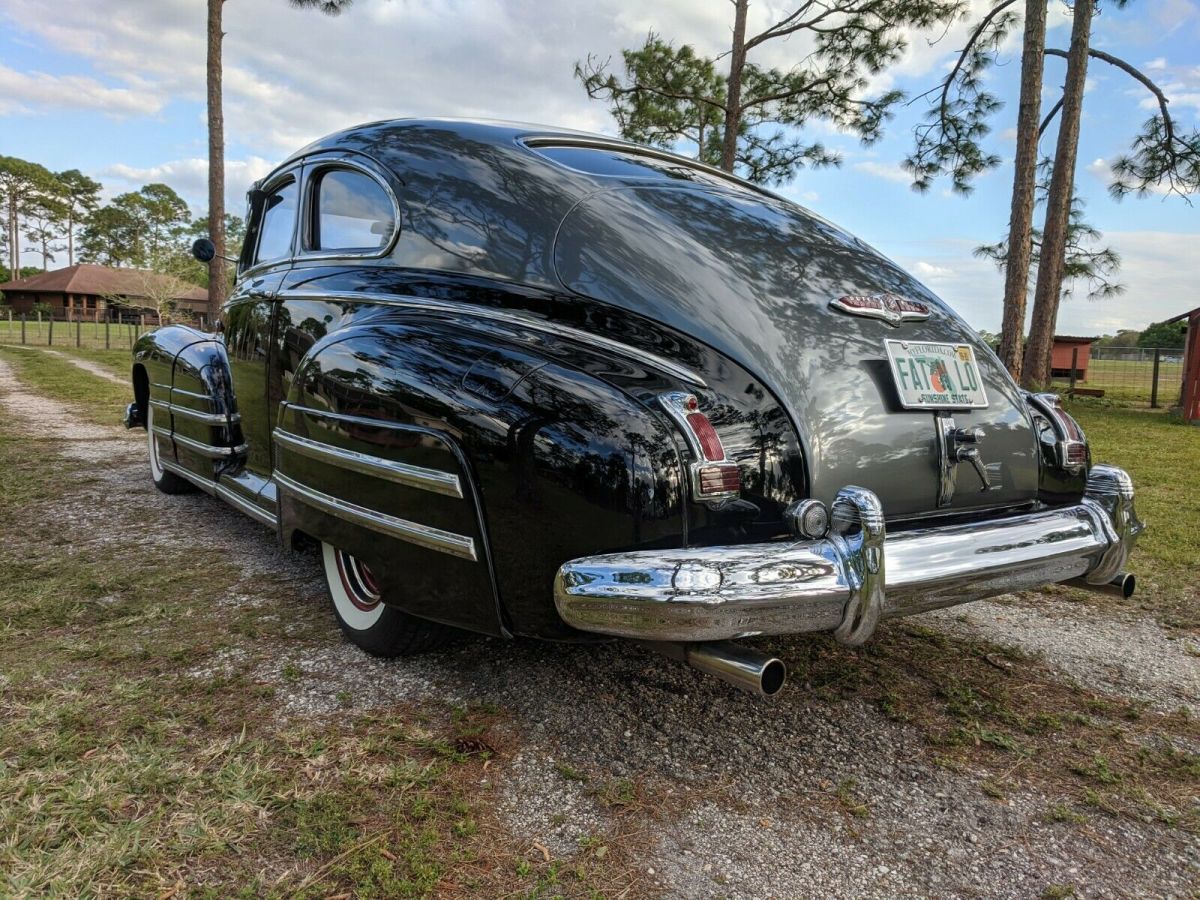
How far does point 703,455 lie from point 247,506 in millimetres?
2401

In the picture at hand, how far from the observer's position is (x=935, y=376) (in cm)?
240

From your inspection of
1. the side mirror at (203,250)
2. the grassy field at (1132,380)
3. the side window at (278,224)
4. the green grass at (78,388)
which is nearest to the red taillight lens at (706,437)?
the side window at (278,224)

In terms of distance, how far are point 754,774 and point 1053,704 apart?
1173 millimetres

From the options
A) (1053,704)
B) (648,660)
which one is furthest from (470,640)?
(1053,704)

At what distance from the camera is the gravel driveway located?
5.74 ft

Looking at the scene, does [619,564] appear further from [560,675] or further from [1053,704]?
[1053,704]

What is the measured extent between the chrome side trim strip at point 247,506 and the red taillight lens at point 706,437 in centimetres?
183

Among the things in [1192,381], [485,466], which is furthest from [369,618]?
[1192,381]

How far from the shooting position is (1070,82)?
11281 millimetres

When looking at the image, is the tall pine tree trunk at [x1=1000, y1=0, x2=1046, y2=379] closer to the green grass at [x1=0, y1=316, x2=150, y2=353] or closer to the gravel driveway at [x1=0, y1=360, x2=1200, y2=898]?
the gravel driveway at [x1=0, y1=360, x2=1200, y2=898]

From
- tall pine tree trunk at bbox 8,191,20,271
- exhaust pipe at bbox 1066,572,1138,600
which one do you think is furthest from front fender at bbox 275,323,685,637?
tall pine tree trunk at bbox 8,191,20,271

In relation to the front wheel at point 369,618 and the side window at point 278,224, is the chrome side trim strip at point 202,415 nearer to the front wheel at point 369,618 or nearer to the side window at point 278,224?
the side window at point 278,224

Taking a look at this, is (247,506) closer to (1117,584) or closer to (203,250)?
(203,250)

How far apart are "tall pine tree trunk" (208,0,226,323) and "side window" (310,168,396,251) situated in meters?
9.72
